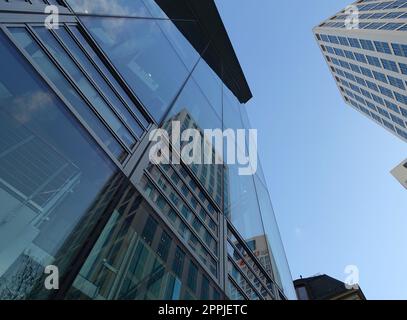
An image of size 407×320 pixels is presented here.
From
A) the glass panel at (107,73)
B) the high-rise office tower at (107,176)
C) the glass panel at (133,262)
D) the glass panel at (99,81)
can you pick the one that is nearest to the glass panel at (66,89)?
the high-rise office tower at (107,176)

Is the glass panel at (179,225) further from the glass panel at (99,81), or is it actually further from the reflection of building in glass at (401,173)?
the reflection of building in glass at (401,173)

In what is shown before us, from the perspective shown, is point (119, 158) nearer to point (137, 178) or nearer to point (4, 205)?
point (137, 178)

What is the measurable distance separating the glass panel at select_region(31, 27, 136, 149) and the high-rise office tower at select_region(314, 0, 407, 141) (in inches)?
1828

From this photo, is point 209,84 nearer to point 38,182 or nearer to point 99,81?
point 99,81

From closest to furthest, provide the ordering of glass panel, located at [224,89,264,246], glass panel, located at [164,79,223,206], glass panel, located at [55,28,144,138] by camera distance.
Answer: glass panel, located at [55,28,144,138]
glass panel, located at [164,79,223,206]
glass panel, located at [224,89,264,246]

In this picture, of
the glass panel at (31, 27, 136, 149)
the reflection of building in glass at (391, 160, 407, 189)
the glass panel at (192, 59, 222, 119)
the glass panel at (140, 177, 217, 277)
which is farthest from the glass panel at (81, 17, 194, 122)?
the reflection of building in glass at (391, 160, 407, 189)

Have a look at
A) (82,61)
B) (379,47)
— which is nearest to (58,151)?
(82,61)

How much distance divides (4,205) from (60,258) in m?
0.81

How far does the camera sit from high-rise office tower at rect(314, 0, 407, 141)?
143 ft

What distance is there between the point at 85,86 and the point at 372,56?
5917cm

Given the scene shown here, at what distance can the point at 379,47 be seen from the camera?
47062mm

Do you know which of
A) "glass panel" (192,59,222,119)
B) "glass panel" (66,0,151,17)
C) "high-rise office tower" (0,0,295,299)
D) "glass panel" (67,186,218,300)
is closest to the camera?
"high-rise office tower" (0,0,295,299)

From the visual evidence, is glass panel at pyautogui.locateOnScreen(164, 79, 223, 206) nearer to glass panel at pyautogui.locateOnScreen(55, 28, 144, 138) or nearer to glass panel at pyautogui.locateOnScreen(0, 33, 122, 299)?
glass panel at pyautogui.locateOnScreen(55, 28, 144, 138)

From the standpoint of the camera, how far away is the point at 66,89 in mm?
4379
